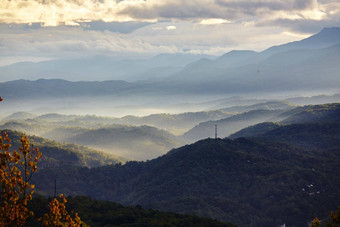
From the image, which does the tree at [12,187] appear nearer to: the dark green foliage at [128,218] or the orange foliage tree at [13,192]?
the orange foliage tree at [13,192]

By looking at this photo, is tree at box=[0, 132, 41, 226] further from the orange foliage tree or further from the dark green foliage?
the dark green foliage

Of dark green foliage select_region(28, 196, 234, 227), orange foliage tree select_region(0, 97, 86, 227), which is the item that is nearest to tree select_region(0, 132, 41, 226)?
orange foliage tree select_region(0, 97, 86, 227)

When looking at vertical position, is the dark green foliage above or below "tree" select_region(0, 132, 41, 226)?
below

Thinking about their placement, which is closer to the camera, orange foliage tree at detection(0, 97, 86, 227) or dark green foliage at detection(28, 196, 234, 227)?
orange foliage tree at detection(0, 97, 86, 227)

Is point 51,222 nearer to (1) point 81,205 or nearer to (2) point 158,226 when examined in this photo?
(2) point 158,226

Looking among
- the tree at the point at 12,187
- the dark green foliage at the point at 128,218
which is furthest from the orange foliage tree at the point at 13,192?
the dark green foliage at the point at 128,218

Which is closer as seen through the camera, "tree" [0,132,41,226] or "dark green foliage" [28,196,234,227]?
"tree" [0,132,41,226]

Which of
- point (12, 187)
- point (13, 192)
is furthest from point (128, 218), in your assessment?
point (13, 192)

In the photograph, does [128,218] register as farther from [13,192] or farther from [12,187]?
[13,192]

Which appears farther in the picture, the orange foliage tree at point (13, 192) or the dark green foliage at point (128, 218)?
the dark green foliage at point (128, 218)

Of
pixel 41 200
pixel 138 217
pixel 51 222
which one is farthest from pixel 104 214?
pixel 51 222

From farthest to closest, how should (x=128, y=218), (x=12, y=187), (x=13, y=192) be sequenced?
1. (x=128, y=218)
2. (x=12, y=187)
3. (x=13, y=192)
